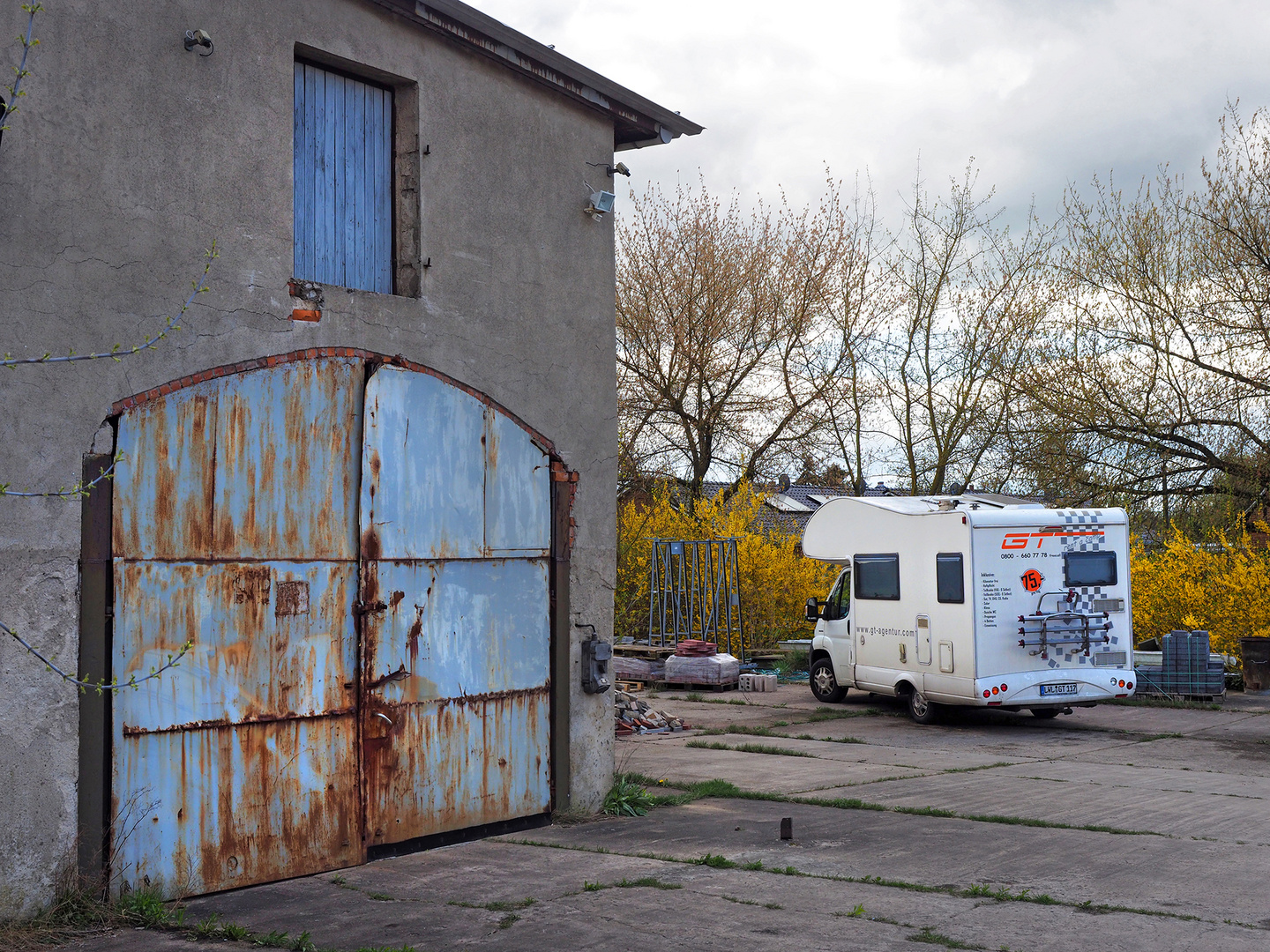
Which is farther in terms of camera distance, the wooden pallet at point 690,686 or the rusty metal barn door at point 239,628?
the wooden pallet at point 690,686

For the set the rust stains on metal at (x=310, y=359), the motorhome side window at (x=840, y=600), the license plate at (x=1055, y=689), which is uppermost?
the rust stains on metal at (x=310, y=359)

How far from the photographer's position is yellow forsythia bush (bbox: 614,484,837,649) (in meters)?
25.8

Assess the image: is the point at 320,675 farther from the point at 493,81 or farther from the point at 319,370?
the point at 493,81

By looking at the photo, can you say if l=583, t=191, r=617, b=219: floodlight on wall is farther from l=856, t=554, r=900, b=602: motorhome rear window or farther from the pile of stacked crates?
the pile of stacked crates

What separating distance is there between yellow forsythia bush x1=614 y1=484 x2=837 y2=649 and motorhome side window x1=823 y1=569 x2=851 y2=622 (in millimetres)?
5811

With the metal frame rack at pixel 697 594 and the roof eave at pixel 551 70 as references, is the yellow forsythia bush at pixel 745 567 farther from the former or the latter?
the roof eave at pixel 551 70

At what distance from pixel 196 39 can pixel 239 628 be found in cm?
351

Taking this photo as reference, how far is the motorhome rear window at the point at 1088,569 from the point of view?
15.8m

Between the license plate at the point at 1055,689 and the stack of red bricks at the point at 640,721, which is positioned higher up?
the license plate at the point at 1055,689

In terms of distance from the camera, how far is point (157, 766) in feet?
22.9

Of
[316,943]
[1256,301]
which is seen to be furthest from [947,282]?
[316,943]

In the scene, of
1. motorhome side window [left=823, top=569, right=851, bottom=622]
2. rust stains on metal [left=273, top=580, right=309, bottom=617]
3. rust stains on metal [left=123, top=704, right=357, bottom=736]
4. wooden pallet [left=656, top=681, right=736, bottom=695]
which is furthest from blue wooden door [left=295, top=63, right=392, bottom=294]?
wooden pallet [left=656, top=681, right=736, bottom=695]

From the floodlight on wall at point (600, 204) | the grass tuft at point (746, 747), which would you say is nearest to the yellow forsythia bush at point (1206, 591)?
the grass tuft at point (746, 747)

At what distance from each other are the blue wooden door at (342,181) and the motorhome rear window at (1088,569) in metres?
10.4
